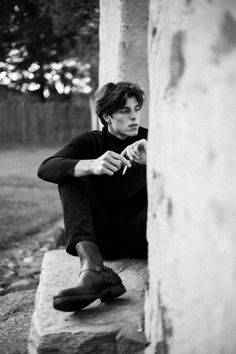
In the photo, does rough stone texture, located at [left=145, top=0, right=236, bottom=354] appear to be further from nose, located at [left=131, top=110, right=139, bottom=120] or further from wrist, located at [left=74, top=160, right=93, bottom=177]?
nose, located at [left=131, top=110, right=139, bottom=120]

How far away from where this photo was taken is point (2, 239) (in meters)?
5.04

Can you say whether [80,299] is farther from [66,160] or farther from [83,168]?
[66,160]

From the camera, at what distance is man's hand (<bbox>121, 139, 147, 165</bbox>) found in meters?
2.45

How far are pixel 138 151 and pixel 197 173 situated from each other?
40.5 inches

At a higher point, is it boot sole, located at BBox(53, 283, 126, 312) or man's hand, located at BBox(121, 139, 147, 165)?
man's hand, located at BBox(121, 139, 147, 165)

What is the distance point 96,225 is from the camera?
257 centimetres

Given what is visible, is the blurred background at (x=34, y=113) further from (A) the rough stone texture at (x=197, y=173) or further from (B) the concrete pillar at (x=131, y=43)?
(A) the rough stone texture at (x=197, y=173)

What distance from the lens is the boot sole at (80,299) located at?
1.97 meters

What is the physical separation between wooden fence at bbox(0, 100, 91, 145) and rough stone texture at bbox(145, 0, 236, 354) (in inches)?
575

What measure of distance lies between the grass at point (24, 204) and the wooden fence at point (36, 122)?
507 cm

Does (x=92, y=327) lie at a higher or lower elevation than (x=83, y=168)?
lower

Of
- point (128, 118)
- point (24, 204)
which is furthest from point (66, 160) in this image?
point (24, 204)

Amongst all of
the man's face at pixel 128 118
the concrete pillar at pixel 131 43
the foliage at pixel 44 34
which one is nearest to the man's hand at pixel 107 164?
the man's face at pixel 128 118

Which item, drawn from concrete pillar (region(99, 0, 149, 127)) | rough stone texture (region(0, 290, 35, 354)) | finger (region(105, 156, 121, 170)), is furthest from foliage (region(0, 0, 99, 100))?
finger (region(105, 156, 121, 170))
